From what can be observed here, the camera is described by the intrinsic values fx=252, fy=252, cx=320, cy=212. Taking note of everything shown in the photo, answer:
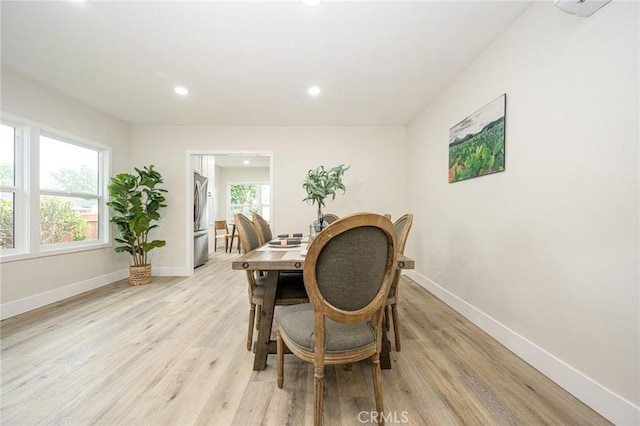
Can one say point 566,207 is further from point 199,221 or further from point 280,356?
point 199,221

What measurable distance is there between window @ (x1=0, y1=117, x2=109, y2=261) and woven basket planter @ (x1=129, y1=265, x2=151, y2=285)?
62 centimetres

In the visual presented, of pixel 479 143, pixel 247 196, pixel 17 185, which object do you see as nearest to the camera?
pixel 479 143

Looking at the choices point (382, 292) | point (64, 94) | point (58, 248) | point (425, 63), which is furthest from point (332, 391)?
point (64, 94)

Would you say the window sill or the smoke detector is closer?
the smoke detector

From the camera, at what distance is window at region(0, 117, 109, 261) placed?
265 centimetres

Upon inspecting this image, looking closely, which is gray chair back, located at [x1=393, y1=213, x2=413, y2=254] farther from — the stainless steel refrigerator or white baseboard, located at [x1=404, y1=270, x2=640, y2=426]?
the stainless steel refrigerator

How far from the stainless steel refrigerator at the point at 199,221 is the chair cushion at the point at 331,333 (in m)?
3.87

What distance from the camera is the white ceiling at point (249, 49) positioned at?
1810 millimetres

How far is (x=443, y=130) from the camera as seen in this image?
305 cm

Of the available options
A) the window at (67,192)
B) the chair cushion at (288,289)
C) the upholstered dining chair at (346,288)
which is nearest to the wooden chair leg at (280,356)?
the upholstered dining chair at (346,288)

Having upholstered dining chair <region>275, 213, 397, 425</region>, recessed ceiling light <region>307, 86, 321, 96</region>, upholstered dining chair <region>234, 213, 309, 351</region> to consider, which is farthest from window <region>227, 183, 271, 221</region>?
upholstered dining chair <region>275, 213, 397, 425</region>

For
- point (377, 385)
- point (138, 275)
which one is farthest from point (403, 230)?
point (138, 275)

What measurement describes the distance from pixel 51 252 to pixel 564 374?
4840mm

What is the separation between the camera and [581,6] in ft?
4.28
